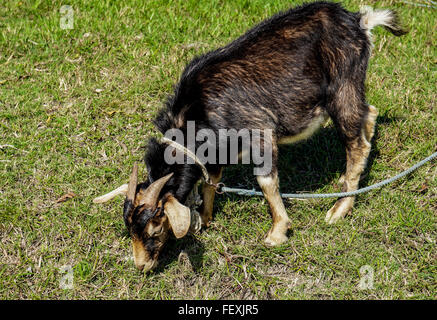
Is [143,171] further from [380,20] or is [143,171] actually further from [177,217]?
[380,20]

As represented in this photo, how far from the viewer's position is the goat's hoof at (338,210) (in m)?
4.75

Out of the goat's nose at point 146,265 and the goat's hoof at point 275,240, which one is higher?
the goat's nose at point 146,265

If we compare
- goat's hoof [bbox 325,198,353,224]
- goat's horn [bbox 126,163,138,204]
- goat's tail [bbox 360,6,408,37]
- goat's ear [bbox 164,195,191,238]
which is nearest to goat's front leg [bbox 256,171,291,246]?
goat's hoof [bbox 325,198,353,224]

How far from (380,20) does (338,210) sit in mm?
1789

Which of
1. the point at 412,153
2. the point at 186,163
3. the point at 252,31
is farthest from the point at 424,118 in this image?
the point at 186,163

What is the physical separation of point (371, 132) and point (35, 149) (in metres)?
3.45

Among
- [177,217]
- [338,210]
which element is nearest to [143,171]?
[177,217]

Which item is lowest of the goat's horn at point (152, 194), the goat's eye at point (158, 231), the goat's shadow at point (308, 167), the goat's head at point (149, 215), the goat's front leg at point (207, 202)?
the goat's shadow at point (308, 167)

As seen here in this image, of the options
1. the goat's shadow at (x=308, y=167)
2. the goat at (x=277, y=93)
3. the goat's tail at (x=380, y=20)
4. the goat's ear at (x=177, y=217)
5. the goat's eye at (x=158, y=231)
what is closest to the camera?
the goat's ear at (x=177, y=217)

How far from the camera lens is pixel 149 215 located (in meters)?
3.84

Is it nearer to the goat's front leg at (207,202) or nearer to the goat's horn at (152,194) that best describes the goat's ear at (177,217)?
the goat's horn at (152,194)

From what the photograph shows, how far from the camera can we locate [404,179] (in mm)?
5082

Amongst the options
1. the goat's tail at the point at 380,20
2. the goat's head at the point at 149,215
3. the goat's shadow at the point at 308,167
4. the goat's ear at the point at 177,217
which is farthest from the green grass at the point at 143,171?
the goat's tail at the point at 380,20

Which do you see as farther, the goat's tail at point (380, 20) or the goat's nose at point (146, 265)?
the goat's tail at point (380, 20)
